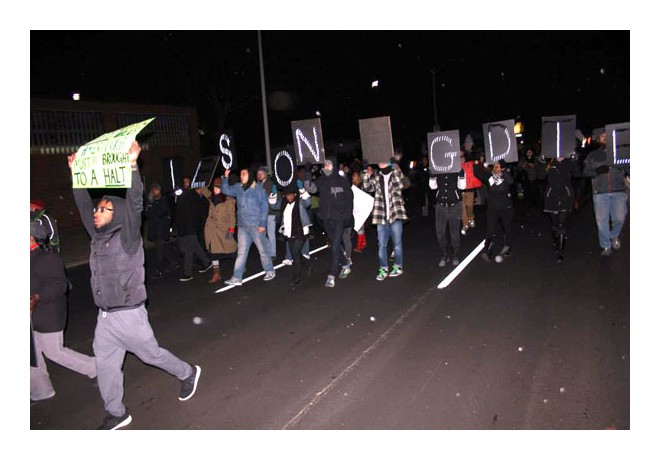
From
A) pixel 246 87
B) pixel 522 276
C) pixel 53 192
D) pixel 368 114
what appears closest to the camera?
pixel 522 276

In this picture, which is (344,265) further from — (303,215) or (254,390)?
(254,390)

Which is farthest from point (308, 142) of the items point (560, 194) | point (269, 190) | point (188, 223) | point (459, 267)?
point (560, 194)

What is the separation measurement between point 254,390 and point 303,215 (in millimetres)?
4618

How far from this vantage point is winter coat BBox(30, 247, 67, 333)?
449 centimetres

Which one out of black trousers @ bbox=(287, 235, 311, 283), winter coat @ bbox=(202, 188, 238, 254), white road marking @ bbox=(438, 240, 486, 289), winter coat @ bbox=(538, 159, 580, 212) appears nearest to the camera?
white road marking @ bbox=(438, 240, 486, 289)

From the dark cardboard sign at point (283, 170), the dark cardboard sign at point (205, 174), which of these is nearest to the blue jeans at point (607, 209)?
the dark cardboard sign at point (283, 170)

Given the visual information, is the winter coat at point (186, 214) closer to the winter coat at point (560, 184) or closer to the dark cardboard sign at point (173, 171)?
the dark cardboard sign at point (173, 171)

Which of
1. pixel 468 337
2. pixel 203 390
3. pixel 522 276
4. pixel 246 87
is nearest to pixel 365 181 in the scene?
pixel 522 276

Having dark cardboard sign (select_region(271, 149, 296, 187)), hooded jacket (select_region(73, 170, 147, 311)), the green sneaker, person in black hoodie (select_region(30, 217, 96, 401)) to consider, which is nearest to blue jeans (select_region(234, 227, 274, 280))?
dark cardboard sign (select_region(271, 149, 296, 187))

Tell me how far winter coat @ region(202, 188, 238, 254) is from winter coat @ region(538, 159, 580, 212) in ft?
17.8

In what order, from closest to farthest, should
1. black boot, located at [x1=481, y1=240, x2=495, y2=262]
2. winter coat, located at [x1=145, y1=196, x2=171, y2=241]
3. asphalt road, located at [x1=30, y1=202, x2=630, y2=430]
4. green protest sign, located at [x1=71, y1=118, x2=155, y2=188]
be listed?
green protest sign, located at [x1=71, y1=118, x2=155, y2=188] → asphalt road, located at [x1=30, y1=202, x2=630, y2=430] → winter coat, located at [x1=145, y1=196, x2=171, y2=241] → black boot, located at [x1=481, y1=240, x2=495, y2=262]

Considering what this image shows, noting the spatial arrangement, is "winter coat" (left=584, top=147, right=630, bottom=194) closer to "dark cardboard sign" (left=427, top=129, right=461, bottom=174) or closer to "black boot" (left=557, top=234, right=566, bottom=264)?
"black boot" (left=557, top=234, right=566, bottom=264)

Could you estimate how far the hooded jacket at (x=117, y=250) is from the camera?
411 centimetres

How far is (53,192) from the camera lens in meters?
19.1
